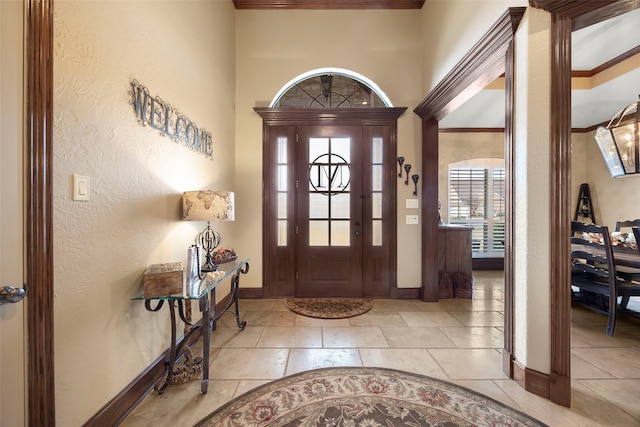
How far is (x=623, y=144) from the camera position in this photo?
7.65 ft

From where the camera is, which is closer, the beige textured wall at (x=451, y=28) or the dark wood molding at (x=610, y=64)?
the beige textured wall at (x=451, y=28)

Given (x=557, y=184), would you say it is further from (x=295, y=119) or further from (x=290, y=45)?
(x=290, y=45)

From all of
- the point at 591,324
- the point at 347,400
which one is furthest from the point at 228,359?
the point at 591,324

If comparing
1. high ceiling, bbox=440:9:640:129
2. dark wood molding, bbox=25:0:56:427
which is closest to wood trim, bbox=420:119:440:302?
high ceiling, bbox=440:9:640:129

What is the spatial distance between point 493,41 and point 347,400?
9.08 feet

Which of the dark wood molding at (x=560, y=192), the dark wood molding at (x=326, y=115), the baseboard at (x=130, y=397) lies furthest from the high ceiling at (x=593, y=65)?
the baseboard at (x=130, y=397)

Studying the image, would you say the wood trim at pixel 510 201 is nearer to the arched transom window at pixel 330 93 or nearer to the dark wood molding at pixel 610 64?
the arched transom window at pixel 330 93

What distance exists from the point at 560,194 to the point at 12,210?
2785 millimetres

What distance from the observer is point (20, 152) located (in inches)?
37.8

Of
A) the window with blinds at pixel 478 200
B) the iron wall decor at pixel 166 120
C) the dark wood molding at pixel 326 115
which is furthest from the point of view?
the window with blinds at pixel 478 200

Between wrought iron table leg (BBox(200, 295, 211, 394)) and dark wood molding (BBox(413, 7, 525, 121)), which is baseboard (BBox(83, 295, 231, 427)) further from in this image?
dark wood molding (BBox(413, 7, 525, 121))

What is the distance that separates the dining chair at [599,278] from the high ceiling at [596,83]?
2211 millimetres

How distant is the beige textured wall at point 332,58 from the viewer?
3338 millimetres

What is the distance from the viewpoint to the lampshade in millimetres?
1887
